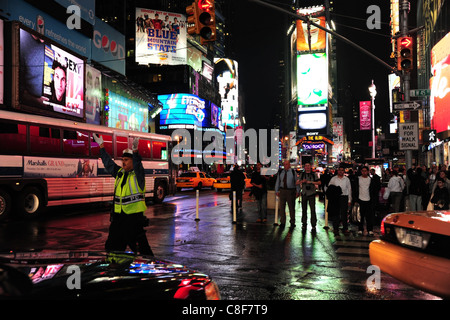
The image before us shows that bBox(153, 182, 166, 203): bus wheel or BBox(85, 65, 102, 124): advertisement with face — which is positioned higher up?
BBox(85, 65, 102, 124): advertisement with face

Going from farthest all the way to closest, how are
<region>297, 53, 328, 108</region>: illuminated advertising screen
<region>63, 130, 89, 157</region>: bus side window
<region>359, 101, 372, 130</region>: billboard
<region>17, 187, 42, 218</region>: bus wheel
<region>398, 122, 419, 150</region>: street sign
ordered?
<region>297, 53, 328, 108</region>: illuminated advertising screen → <region>359, 101, 372, 130</region>: billboard → <region>63, 130, 89, 157</region>: bus side window → <region>17, 187, 42, 218</region>: bus wheel → <region>398, 122, 419, 150</region>: street sign

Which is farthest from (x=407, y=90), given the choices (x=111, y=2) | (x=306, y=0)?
(x=306, y=0)

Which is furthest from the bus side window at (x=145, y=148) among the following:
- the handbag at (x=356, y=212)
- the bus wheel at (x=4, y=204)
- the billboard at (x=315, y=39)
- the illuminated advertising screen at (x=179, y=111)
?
the billboard at (x=315, y=39)

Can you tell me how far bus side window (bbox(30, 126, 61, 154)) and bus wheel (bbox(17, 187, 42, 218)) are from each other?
152 cm

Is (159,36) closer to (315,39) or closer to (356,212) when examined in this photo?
(356,212)

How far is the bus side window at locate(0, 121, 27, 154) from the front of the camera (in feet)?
45.5

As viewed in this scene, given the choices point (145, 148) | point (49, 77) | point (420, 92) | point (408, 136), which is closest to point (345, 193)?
point (408, 136)

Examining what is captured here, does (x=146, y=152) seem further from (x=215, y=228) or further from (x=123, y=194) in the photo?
(x=123, y=194)

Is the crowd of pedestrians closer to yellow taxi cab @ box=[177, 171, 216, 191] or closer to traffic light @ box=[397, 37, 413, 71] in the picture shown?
traffic light @ box=[397, 37, 413, 71]

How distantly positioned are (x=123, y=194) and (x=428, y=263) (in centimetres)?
425

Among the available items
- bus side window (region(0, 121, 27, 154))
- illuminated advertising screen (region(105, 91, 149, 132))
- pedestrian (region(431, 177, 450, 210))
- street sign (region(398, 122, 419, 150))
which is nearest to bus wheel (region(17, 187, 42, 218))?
bus side window (region(0, 121, 27, 154))

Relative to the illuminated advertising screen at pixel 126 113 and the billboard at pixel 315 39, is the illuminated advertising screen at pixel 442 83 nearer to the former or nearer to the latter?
the illuminated advertising screen at pixel 126 113

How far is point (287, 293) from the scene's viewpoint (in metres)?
5.89

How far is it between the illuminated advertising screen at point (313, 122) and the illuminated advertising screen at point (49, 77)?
8833cm
